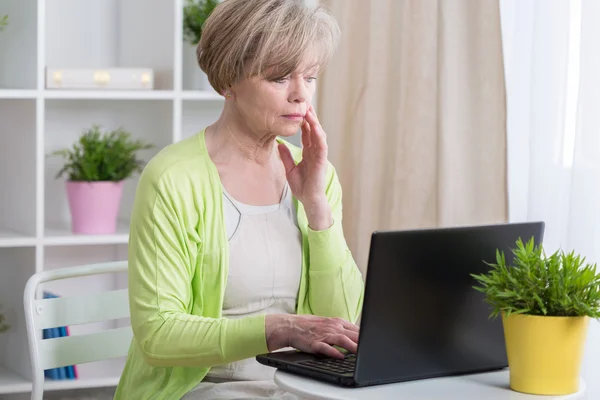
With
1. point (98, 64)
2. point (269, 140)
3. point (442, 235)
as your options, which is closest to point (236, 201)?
point (269, 140)

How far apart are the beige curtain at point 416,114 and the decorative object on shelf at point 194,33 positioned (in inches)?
14.7

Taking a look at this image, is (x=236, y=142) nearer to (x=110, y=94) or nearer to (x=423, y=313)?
(x=423, y=313)

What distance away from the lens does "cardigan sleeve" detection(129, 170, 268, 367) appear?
1569 millimetres

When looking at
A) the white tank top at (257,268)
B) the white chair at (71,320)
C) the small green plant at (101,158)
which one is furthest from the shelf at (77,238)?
the white tank top at (257,268)

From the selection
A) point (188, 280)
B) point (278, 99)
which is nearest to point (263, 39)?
point (278, 99)

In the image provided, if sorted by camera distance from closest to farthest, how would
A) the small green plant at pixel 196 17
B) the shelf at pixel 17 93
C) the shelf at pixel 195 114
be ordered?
the shelf at pixel 17 93 < the small green plant at pixel 196 17 < the shelf at pixel 195 114

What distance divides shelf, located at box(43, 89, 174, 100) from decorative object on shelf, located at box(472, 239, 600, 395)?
164cm

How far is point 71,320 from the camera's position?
2.14m

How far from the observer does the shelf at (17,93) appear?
2.67 meters

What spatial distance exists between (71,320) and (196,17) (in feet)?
3.77

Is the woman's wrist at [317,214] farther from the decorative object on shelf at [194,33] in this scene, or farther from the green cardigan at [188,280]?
the decorative object on shelf at [194,33]

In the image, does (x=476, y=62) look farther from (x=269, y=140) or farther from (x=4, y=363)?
(x=4, y=363)

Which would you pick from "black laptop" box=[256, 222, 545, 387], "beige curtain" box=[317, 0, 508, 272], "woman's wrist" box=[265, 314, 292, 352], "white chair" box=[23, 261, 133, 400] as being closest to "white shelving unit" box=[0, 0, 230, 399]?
"beige curtain" box=[317, 0, 508, 272]

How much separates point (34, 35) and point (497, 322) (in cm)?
170
